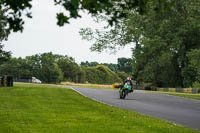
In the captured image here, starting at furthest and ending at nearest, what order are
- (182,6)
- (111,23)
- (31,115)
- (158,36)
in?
(158,36)
(182,6)
(31,115)
(111,23)

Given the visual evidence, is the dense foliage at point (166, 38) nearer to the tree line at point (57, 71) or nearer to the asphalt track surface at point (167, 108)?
the asphalt track surface at point (167, 108)

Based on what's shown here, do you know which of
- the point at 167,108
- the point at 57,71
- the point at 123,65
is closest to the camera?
the point at 167,108

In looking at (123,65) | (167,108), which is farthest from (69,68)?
(167,108)

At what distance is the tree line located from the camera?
11706 cm

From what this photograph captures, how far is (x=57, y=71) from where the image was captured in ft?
372

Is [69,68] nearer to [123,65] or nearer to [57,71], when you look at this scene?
[57,71]

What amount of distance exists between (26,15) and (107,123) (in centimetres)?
753

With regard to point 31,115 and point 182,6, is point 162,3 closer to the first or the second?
point 31,115

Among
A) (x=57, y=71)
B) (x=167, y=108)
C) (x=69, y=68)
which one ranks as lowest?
(x=167, y=108)

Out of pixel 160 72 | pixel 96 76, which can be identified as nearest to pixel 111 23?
pixel 160 72

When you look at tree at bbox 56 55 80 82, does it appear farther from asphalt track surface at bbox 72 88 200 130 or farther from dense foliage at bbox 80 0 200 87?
asphalt track surface at bbox 72 88 200 130

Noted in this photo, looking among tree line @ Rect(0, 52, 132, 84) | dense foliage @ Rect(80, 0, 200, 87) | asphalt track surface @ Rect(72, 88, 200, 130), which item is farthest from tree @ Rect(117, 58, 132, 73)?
asphalt track surface @ Rect(72, 88, 200, 130)

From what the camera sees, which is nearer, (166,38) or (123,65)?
(166,38)

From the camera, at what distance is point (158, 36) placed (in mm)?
45469
